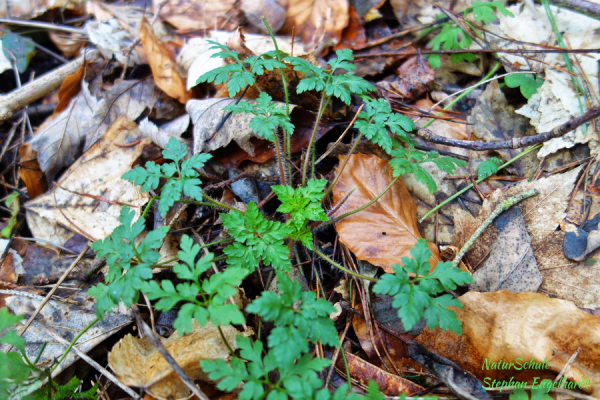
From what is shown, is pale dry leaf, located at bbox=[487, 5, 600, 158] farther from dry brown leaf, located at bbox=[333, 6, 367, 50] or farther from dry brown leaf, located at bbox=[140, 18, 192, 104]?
dry brown leaf, located at bbox=[140, 18, 192, 104]

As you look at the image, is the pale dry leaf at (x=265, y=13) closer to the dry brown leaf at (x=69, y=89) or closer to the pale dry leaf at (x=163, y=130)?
the pale dry leaf at (x=163, y=130)

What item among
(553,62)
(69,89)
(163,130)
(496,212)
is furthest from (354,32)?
(69,89)

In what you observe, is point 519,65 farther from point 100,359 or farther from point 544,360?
point 100,359

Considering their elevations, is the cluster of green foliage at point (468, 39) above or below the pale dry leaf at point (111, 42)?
above

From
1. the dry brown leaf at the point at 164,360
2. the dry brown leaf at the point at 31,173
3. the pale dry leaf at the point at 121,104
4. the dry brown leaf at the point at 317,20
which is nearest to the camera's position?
the dry brown leaf at the point at 164,360

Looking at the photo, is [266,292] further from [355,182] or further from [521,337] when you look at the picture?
[521,337]

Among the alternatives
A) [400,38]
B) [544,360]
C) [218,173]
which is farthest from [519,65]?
[218,173]

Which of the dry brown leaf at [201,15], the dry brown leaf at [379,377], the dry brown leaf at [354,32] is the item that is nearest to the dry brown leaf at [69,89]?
the dry brown leaf at [201,15]
